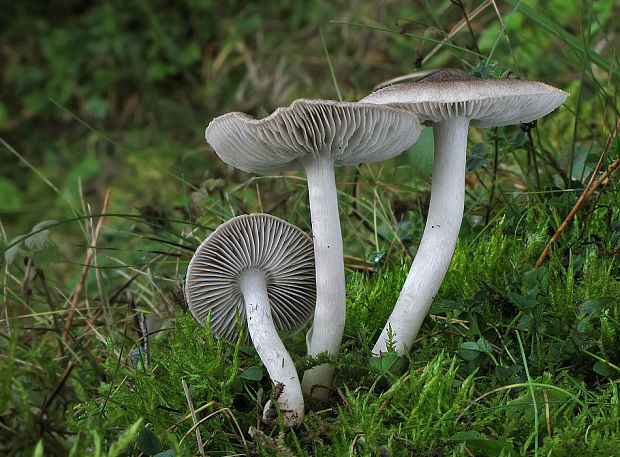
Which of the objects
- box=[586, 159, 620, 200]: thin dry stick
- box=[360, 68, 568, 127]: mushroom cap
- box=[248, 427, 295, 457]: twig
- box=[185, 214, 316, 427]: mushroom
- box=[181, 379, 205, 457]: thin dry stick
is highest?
box=[360, 68, 568, 127]: mushroom cap

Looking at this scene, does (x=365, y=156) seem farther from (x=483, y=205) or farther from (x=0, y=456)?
(x=0, y=456)

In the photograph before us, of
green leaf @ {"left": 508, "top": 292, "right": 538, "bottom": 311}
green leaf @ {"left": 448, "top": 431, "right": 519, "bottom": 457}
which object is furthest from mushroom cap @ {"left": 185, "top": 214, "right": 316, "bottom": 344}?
green leaf @ {"left": 448, "top": 431, "right": 519, "bottom": 457}

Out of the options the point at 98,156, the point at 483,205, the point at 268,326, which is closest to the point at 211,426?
the point at 268,326

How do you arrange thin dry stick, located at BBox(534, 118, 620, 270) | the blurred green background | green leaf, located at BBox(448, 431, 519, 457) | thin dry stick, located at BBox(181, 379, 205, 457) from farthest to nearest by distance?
the blurred green background, thin dry stick, located at BBox(534, 118, 620, 270), thin dry stick, located at BBox(181, 379, 205, 457), green leaf, located at BBox(448, 431, 519, 457)

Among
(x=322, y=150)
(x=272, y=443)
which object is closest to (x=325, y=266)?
(x=322, y=150)

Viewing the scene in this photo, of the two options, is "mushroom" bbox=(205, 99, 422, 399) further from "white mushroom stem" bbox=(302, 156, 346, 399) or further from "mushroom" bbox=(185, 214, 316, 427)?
"mushroom" bbox=(185, 214, 316, 427)

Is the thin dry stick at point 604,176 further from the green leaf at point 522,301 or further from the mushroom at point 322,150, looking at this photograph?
the mushroom at point 322,150
